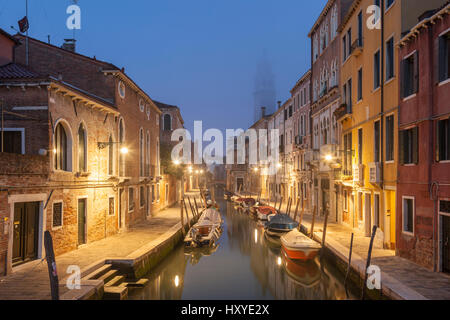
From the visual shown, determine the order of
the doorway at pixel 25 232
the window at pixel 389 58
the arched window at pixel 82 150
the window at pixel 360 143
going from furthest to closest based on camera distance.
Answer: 1. the window at pixel 360 143
2. the arched window at pixel 82 150
3. the window at pixel 389 58
4. the doorway at pixel 25 232

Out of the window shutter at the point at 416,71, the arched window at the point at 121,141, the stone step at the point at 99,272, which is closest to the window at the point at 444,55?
the window shutter at the point at 416,71

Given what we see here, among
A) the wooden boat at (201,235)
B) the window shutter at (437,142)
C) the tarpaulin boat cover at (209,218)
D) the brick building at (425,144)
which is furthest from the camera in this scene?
the tarpaulin boat cover at (209,218)

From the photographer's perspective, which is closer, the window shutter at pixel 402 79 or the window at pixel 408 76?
the window at pixel 408 76

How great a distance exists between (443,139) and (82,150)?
Answer: 38.7 ft

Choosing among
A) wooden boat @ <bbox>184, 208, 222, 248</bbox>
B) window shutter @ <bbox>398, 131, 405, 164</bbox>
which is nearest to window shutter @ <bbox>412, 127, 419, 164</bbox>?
window shutter @ <bbox>398, 131, 405, 164</bbox>

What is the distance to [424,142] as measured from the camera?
1107 cm

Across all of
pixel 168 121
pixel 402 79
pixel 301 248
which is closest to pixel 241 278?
pixel 301 248

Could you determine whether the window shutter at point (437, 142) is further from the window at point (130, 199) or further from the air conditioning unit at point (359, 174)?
the window at point (130, 199)

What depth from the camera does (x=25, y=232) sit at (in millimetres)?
11305

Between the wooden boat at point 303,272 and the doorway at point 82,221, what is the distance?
7.77 metres

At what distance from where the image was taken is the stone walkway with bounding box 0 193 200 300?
29.0 ft

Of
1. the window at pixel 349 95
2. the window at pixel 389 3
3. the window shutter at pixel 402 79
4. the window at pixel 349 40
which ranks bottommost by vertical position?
the window shutter at pixel 402 79

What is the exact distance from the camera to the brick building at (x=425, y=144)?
10.3 metres
